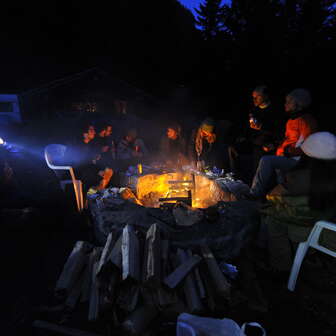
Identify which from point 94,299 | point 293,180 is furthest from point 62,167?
point 293,180

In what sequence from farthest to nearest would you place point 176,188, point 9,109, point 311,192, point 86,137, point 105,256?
1. point 9,109
2. point 86,137
3. point 176,188
4. point 105,256
5. point 311,192

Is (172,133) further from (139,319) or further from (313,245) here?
(139,319)

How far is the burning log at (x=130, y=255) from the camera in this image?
8.50 ft

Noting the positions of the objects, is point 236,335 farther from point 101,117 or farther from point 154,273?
point 101,117

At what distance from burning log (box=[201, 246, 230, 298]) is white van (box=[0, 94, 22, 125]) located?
11.7 meters

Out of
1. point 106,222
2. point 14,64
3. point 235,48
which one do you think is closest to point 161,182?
point 106,222

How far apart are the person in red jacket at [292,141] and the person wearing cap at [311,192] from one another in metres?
0.97

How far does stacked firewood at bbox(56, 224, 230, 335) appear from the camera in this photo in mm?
2596

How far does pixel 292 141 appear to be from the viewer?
12.9ft

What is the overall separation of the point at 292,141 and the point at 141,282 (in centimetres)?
328

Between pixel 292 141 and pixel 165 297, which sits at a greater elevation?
pixel 292 141

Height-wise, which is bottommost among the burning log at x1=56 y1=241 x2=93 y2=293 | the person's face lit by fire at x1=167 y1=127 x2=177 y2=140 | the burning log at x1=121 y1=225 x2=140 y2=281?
the burning log at x1=56 y1=241 x2=93 y2=293

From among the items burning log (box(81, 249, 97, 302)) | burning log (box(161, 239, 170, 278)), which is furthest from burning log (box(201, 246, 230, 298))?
burning log (box(81, 249, 97, 302))

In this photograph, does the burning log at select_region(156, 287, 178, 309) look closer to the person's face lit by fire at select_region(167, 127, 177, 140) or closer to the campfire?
the campfire
